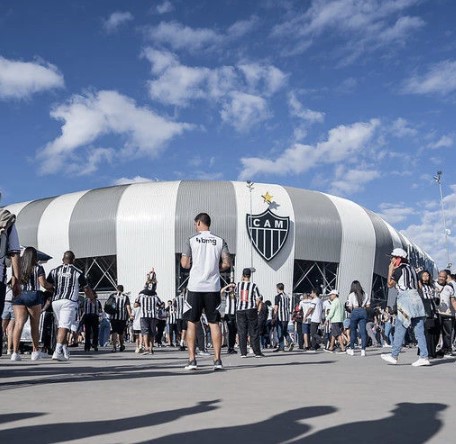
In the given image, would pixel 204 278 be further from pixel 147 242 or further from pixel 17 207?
pixel 17 207

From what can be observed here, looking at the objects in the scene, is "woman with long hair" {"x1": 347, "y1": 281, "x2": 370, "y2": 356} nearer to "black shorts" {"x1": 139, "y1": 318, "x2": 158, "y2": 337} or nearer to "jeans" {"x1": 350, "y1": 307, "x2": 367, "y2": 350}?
"jeans" {"x1": 350, "y1": 307, "x2": 367, "y2": 350}

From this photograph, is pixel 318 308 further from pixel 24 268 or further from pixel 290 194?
pixel 290 194

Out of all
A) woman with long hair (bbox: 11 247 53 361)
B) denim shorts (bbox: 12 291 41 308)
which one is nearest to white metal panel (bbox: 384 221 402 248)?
woman with long hair (bbox: 11 247 53 361)

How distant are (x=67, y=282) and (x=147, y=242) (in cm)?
2985

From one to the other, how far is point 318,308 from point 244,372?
31.7 feet

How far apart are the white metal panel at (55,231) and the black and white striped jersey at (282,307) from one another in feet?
92.1

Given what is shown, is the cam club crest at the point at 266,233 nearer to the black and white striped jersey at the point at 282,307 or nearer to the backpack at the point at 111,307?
the black and white striped jersey at the point at 282,307

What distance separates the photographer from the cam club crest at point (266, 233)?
39.8 metres

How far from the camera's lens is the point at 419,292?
9773 mm

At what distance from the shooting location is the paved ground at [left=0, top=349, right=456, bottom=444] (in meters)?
3.13

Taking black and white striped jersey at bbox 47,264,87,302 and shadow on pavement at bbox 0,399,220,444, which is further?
black and white striped jersey at bbox 47,264,87,302

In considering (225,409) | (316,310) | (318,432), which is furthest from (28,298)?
(316,310)

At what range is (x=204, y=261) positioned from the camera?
24.8 feet

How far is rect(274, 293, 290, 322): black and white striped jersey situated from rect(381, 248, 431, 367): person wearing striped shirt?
7.21 metres
